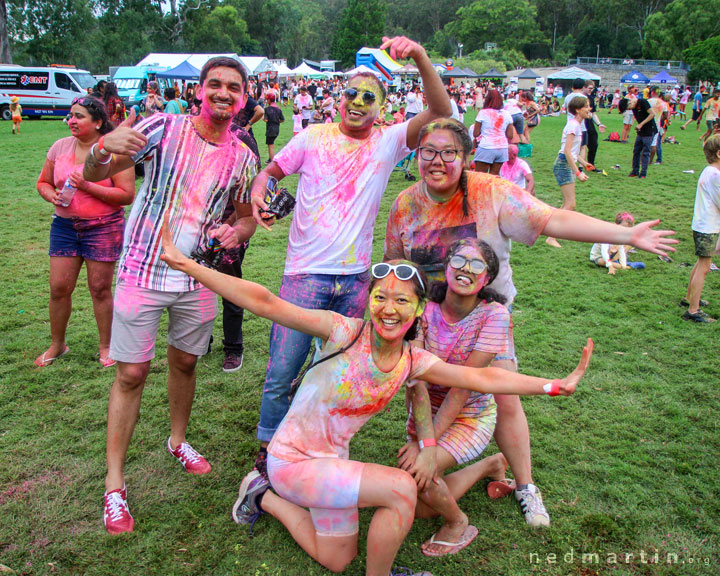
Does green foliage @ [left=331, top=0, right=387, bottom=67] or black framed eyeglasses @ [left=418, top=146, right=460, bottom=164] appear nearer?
black framed eyeglasses @ [left=418, top=146, right=460, bottom=164]

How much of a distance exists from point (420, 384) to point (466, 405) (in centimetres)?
44

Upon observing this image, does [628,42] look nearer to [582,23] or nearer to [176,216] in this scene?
[582,23]

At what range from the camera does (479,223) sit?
10.2 ft

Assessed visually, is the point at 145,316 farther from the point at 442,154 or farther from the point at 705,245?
the point at 705,245

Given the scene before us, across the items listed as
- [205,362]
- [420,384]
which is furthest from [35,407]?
[420,384]

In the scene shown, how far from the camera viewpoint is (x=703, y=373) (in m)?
4.88

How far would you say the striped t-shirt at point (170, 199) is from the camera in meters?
3.08

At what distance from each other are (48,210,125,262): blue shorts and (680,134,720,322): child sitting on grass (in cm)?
583

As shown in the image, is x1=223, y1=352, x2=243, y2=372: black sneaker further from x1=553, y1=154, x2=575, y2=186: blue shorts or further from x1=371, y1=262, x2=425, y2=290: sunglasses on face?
x1=553, y1=154, x2=575, y2=186: blue shorts

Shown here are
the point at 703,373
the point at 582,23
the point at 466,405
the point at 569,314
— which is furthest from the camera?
the point at 582,23

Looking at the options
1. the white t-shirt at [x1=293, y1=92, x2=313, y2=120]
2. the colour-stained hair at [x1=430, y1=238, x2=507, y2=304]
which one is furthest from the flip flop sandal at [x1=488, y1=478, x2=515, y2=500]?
the white t-shirt at [x1=293, y1=92, x2=313, y2=120]

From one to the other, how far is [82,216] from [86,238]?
0.19 metres

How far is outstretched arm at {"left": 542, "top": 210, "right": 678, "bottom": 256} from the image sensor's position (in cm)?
258

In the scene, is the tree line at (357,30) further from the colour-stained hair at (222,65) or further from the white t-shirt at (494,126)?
the colour-stained hair at (222,65)
